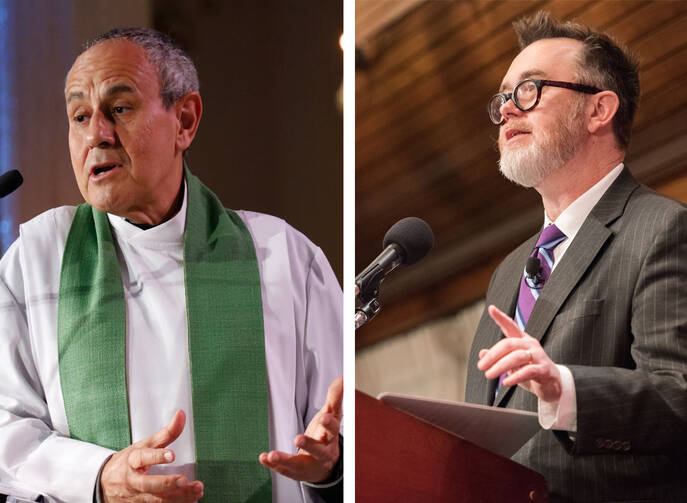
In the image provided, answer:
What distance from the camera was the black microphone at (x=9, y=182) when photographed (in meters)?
2.63

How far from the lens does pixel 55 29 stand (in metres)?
2.89

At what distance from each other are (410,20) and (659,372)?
4.19 ft

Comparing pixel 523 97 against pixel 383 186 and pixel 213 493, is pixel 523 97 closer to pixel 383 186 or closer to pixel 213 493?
pixel 383 186

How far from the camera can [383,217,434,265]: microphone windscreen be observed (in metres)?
2.67

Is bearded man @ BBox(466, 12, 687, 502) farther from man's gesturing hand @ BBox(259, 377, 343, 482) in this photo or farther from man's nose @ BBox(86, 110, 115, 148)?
man's nose @ BBox(86, 110, 115, 148)

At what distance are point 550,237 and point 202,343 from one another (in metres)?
1.04

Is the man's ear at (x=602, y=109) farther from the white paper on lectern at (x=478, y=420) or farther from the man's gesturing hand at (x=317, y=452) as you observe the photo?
the man's gesturing hand at (x=317, y=452)

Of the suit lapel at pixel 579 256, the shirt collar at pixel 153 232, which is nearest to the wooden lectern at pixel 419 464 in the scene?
the suit lapel at pixel 579 256

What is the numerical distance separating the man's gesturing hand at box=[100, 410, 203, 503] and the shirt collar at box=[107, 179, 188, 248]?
538 mm

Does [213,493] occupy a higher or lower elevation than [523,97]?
lower

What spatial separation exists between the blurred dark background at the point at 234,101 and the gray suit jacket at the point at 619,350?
72 cm

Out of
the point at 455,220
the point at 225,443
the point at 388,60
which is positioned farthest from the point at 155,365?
the point at 388,60

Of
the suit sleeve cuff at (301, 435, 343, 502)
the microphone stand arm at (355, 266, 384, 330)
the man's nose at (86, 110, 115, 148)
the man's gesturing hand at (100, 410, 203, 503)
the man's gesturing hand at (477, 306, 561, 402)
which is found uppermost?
the man's nose at (86, 110, 115, 148)

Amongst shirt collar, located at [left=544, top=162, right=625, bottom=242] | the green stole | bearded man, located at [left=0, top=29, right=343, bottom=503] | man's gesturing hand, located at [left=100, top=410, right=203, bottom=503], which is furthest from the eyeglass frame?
man's gesturing hand, located at [left=100, top=410, right=203, bottom=503]
